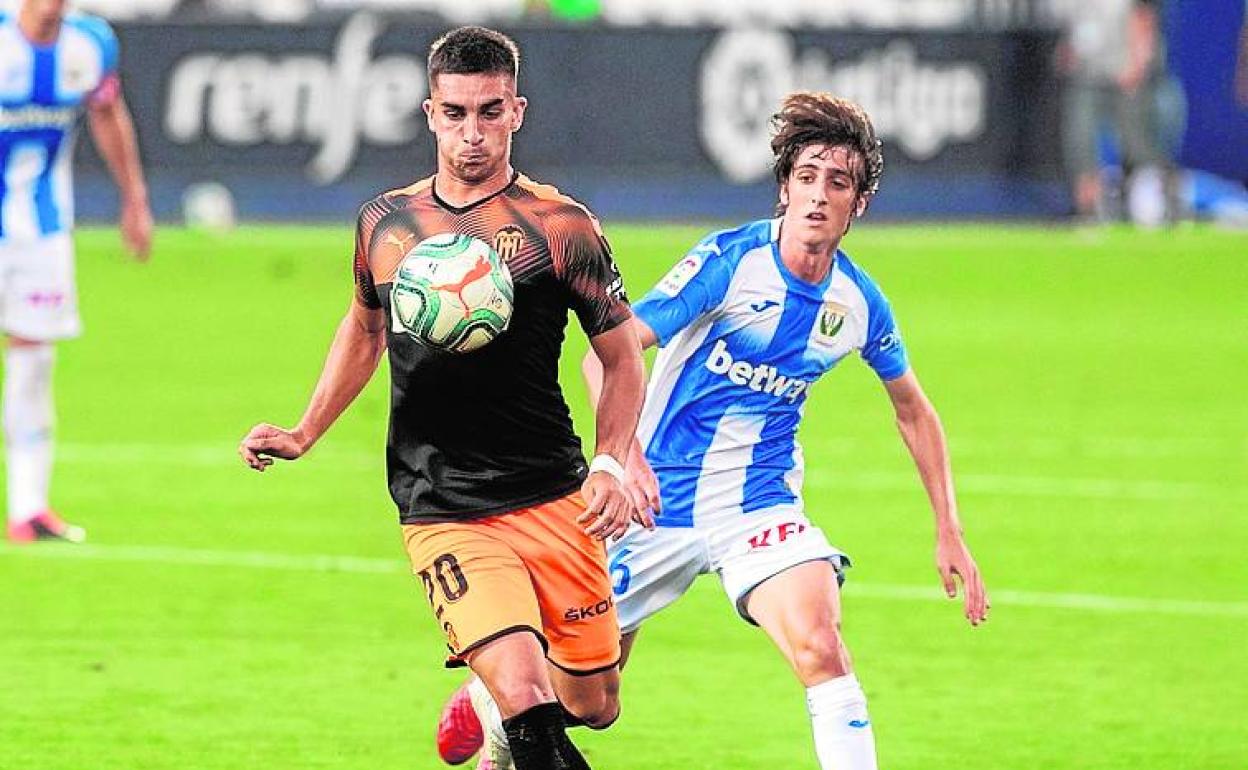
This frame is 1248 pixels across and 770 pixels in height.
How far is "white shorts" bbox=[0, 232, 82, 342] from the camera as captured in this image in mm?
12711

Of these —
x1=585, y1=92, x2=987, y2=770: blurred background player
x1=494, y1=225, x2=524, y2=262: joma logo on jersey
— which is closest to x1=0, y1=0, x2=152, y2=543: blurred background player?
x1=585, y1=92, x2=987, y2=770: blurred background player

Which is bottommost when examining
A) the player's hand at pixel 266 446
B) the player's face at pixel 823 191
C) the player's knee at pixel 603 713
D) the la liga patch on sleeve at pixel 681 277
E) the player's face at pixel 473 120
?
the player's knee at pixel 603 713

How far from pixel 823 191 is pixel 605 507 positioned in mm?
1491

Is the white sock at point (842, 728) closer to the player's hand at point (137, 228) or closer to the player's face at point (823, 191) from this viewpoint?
the player's face at point (823, 191)

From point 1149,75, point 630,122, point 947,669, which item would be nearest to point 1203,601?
point 947,669

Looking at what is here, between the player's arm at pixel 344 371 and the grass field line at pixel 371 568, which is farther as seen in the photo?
the grass field line at pixel 371 568

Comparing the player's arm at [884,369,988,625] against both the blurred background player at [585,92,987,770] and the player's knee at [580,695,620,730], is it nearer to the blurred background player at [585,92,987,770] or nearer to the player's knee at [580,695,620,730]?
the blurred background player at [585,92,987,770]

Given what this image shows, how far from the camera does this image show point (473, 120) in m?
7.16

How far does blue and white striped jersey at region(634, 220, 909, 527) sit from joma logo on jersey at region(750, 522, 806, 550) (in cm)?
10

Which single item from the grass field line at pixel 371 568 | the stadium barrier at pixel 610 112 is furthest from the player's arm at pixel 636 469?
the stadium barrier at pixel 610 112

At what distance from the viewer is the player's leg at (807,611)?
7.50m

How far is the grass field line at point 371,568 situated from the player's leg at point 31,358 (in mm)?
231

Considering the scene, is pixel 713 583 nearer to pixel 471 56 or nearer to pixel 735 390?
pixel 735 390

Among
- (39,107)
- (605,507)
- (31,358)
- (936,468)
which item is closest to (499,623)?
(605,507)
